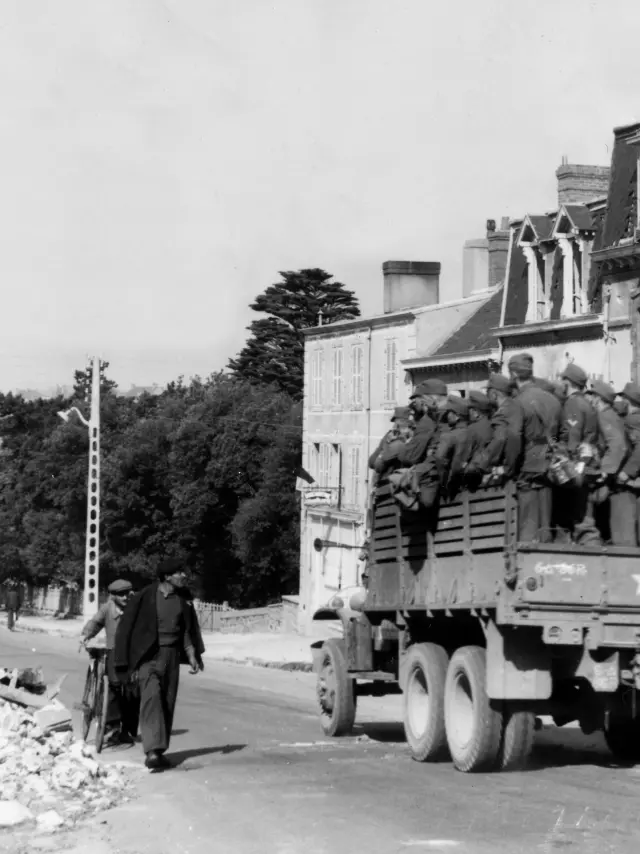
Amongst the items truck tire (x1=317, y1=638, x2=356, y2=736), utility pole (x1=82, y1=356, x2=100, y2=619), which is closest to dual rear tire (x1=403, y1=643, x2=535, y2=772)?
truck tire (x1=317, y1=638, x2=356, y2=736)

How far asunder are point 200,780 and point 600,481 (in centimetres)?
→ 409

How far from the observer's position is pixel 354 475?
2007 inches

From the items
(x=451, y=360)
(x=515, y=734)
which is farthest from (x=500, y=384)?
(x=451, y=360)

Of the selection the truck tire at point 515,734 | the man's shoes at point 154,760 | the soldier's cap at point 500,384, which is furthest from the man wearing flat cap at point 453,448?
the man's shoes at point 154,760

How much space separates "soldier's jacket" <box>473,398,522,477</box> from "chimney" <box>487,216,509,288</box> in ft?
110

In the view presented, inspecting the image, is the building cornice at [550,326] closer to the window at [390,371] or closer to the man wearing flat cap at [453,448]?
the window at [390,371]

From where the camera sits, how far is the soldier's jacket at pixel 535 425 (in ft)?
43.2

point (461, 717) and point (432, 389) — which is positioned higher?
point (432, 389)

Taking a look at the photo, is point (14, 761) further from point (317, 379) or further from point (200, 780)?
point (317, 379)

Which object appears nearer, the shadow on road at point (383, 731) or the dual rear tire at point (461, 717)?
the dual rear tire at point (461, 717)

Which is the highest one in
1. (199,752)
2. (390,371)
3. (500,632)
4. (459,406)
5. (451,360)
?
(390,371)

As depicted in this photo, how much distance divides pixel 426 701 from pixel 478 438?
2.72 metres

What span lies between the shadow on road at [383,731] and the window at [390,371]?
2849 centimetres

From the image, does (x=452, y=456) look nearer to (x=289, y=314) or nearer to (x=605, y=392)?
(x=605, y=392)
